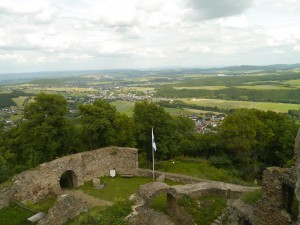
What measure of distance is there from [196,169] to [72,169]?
12177mm

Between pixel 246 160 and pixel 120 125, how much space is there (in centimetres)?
1327

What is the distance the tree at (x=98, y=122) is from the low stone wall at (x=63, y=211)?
29.7 feet

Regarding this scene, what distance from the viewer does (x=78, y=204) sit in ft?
55.6

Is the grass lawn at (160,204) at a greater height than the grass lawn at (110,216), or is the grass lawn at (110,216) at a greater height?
the grass lawn at (110,216)

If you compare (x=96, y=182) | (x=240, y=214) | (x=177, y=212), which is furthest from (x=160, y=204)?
(x=96, y=182)

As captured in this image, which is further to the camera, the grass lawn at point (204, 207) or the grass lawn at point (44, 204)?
the grass lawn at point (44, 204)

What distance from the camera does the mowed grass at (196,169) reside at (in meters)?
24.9

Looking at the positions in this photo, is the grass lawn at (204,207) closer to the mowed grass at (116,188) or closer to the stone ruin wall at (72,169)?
the mowed grass at (116,188)

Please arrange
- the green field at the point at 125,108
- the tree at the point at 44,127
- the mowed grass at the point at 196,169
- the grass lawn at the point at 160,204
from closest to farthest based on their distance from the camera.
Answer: the grass lawn at the point at 160,204 → the tree at the point at 44,127 → the mowed grass at the point at 196,169 → the green field at the point at 125,108

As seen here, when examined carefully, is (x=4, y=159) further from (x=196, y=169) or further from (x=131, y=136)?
(x=196, y=169)

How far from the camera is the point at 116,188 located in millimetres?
21953


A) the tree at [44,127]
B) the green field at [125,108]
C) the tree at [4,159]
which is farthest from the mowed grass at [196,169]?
the green field at [125,108]

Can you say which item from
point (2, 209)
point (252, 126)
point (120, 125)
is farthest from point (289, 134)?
point (2, 209)

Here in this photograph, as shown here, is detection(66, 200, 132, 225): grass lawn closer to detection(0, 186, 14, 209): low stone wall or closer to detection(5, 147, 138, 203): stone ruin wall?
detection(0, 186, 14, 209): low stone wall
